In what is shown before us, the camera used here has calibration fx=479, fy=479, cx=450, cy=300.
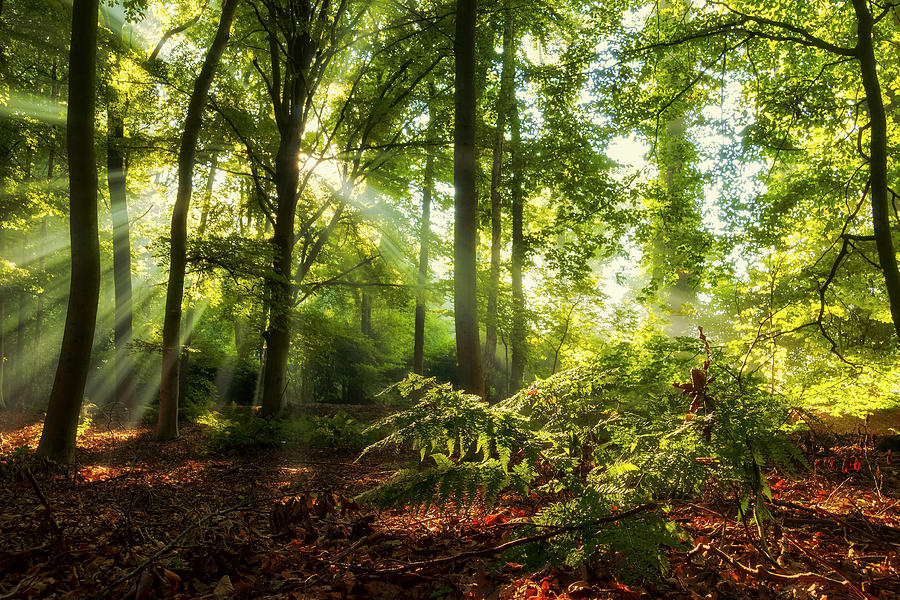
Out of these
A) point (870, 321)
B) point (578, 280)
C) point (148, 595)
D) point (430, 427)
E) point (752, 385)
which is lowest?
point (148, 595)

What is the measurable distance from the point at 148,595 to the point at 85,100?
24.3ft

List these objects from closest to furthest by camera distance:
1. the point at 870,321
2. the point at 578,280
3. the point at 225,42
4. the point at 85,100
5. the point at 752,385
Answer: the point at 752,385 < the point at 85,100 < the point at 870,321 < the point at 225,42 < the point at 578,280

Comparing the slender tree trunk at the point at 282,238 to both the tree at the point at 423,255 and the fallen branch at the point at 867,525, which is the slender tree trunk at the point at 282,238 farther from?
the fallen branch at the point at 867,525

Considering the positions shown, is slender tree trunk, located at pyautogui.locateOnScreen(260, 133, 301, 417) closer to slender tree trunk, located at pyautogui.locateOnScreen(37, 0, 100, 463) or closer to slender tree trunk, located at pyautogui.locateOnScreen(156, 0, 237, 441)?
slender tree trunk, located at pyautogui.locateOnScreen(156, 0, 237, 441)

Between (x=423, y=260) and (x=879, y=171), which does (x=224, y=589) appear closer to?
(x=879, y=171)

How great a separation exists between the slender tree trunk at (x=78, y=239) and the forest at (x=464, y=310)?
0.13 ft

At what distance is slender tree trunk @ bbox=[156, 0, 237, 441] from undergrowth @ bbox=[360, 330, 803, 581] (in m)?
9.17

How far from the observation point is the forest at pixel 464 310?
6.82 feet

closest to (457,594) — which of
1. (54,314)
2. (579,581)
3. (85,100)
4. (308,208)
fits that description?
(579,581)

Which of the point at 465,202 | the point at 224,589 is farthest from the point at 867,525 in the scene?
the point at 465,202

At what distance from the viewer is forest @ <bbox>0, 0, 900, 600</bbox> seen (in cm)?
208

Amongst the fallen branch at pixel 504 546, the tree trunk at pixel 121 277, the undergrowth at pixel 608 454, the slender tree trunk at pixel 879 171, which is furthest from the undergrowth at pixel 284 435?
the slender tree trunk at pixel 879 171

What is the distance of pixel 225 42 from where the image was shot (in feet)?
33.0

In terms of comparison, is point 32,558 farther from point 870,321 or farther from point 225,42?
point 870,321
